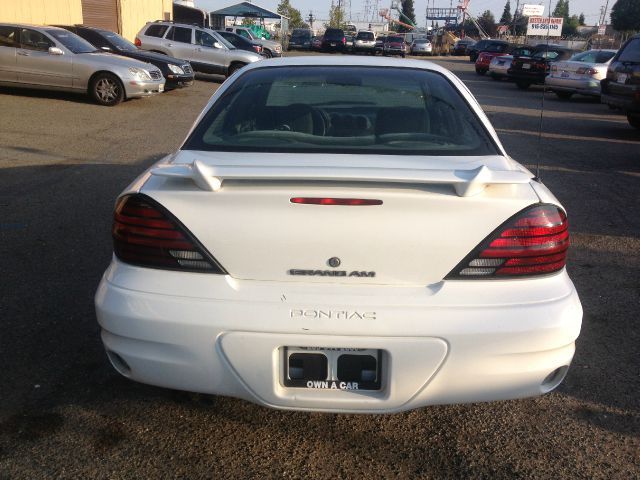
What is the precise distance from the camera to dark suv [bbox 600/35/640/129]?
38.0ft

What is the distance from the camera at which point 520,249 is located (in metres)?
2.60

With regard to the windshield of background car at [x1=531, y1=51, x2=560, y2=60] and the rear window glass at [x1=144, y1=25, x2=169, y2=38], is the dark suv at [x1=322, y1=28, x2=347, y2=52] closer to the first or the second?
the windshield of background car at [x1=531, y1=51, x2=560, y2=60]

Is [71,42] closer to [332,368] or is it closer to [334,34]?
[332,368]

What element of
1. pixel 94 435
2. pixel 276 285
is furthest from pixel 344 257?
pixel 94 435

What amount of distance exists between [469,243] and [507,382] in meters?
0.56

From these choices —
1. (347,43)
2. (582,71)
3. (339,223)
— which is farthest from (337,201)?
(347,43)

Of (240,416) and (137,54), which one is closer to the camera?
(240,416)

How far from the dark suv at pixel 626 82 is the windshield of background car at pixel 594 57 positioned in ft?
26.0

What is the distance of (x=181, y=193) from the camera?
2602mm

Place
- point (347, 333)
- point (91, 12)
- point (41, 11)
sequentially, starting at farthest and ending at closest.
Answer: point (91, 12) → point (41, 11) → point (347, 333)

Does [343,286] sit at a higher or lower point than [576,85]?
higher

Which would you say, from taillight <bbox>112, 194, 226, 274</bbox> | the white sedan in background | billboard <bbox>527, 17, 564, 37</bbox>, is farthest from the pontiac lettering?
the white sedan in background

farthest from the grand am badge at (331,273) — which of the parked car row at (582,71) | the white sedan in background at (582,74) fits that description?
the white sedan in background at (582,74)

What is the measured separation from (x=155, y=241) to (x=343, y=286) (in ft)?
2.47
